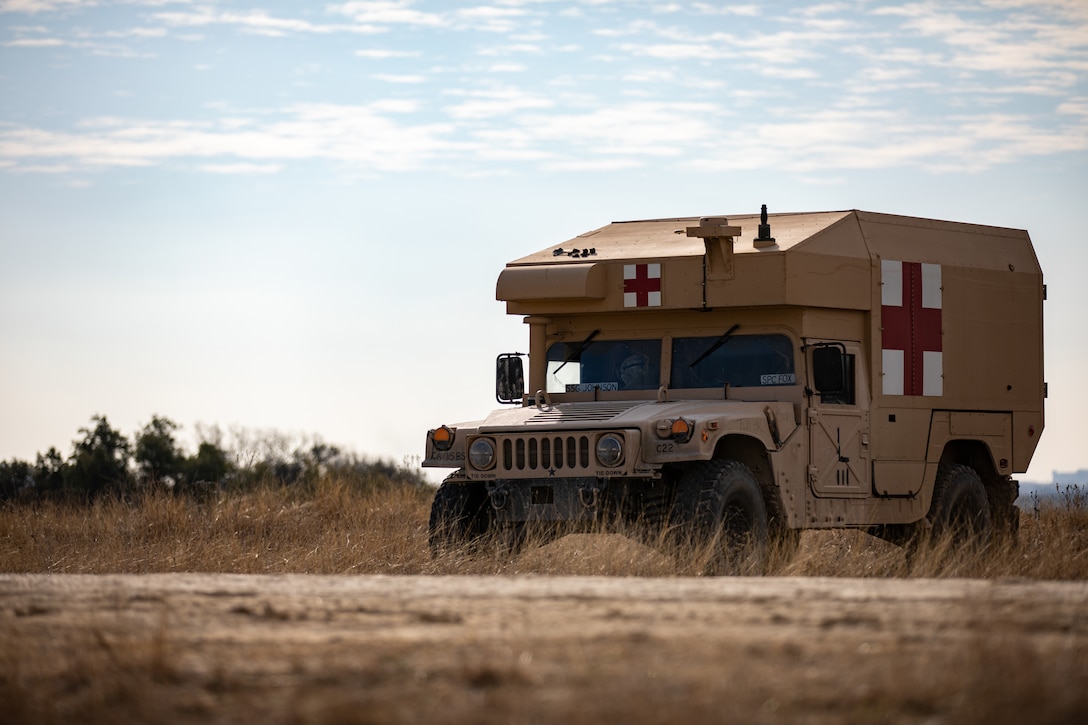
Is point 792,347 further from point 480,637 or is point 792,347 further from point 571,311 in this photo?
point 480,637

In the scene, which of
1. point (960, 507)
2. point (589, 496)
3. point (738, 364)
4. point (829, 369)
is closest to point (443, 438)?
point (589, 496)

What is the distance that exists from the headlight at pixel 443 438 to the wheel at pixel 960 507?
14.8 ft

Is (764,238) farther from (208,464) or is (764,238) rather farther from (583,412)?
(208,464)

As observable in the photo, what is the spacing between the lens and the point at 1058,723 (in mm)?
5383

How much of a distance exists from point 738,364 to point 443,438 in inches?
92.8

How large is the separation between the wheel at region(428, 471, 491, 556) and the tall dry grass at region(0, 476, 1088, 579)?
25cm

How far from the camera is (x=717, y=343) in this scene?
13539mm

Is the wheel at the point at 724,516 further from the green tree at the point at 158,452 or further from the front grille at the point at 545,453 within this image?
the green tree at the point at 158,452

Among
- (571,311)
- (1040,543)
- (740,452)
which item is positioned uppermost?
(571,311)

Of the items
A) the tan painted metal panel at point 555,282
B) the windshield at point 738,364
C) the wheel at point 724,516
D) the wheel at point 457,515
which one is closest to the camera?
the wheel at point 724,516

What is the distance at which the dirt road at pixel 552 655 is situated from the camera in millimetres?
5527

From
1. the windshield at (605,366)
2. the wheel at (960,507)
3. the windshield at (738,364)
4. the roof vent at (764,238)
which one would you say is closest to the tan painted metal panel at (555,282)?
the windshield at (605,366)

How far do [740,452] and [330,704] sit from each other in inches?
310

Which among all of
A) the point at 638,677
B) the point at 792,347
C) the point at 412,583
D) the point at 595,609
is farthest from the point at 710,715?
the point at 792,347
